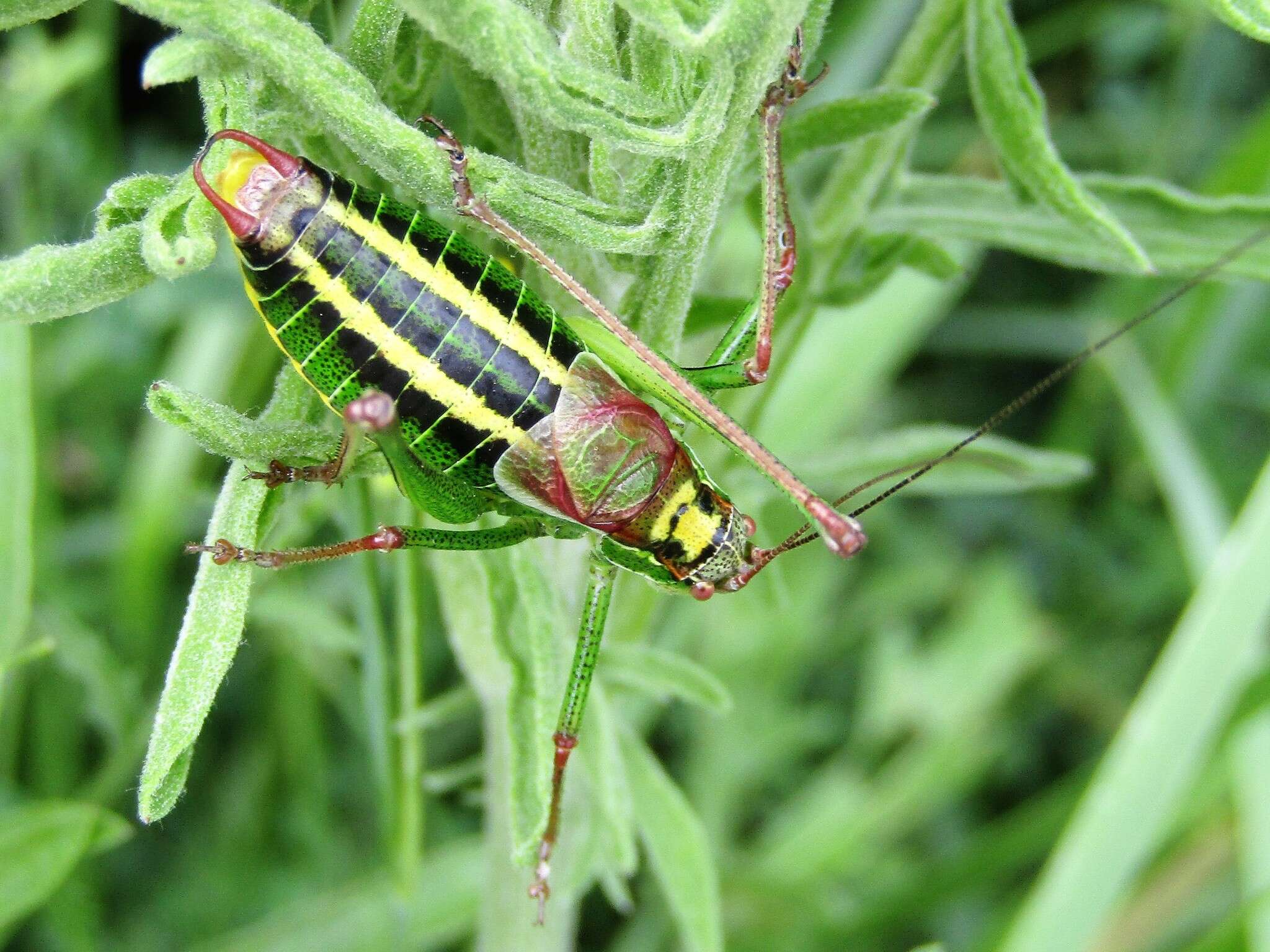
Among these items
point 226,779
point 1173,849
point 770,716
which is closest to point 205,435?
point 226,779

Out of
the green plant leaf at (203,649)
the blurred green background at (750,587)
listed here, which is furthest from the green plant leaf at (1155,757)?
the green plant leaf at (203,649)

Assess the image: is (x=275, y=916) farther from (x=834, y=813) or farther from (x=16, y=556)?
(x=834, y=813)

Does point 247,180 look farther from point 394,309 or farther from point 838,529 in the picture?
point 838,529

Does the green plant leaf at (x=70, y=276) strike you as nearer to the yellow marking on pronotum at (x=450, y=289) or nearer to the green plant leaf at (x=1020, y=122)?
the yellow marking on pronotum at (x=450, y=289)

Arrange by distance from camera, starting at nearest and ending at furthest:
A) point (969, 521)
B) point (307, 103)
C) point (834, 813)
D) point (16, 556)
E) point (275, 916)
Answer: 1. point (307, 103)
2. point (16, 556)
3. point (275, 916)
4. point (834, 813)
5. point (969, 521)

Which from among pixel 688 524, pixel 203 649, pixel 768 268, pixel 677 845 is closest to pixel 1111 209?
pixel 768 268
